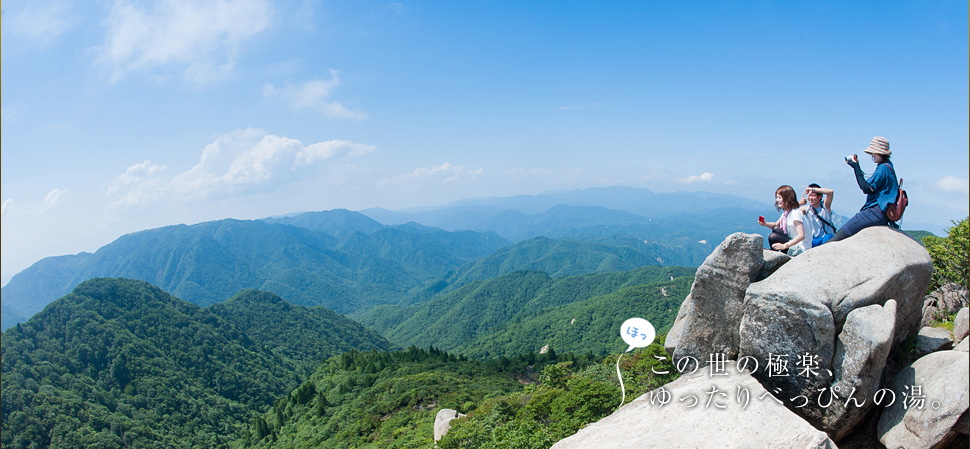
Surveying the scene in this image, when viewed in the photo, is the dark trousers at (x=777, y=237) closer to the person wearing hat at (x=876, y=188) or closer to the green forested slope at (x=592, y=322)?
the person wearing hat at (x=876, y=188)

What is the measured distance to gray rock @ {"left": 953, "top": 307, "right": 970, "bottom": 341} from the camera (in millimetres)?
11250

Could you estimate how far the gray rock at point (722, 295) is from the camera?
11781 millimetres

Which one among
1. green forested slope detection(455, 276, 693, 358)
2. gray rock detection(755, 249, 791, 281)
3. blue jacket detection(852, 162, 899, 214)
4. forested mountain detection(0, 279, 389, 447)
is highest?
blue jacket detection(852, 162, 899, 214)

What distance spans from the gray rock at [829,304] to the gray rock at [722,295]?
2.03ft

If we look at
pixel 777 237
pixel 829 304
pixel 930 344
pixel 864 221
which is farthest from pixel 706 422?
pixel 864 221

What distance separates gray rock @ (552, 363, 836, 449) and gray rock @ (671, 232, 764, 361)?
2.31 ft

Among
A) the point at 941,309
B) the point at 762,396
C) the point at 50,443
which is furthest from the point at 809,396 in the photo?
the point at 50,443

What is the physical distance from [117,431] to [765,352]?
106129 millimetres

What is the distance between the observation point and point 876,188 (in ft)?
36.4

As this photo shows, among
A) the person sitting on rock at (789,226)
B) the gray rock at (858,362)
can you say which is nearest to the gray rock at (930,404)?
the gray rock at (858,362)

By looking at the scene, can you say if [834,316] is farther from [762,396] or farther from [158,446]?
[158,446]

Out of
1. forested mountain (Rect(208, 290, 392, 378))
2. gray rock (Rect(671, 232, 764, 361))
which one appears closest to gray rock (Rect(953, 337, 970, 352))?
gray rock (Rect(671, 232, 764, 361))

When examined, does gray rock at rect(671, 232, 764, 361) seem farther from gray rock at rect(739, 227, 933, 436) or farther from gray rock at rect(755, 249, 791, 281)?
gray rock at rect(739, 227, 933, 436)

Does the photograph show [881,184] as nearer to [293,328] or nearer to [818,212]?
[818,212]
